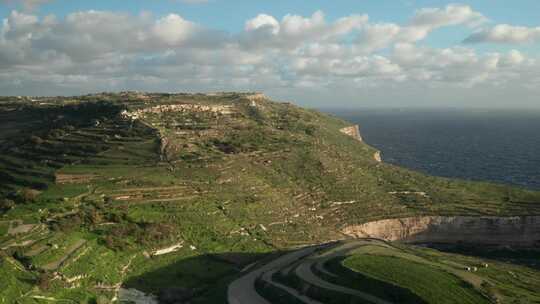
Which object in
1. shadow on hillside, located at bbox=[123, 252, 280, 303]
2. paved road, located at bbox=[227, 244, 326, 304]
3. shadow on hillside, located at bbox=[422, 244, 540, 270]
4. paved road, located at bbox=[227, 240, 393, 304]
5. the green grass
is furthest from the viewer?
shadow on hillside, located at bbox=[422, 244, 540, 270]

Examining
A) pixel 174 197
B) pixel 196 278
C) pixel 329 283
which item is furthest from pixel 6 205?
pixel 329 283

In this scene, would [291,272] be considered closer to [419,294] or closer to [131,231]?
[419,294]

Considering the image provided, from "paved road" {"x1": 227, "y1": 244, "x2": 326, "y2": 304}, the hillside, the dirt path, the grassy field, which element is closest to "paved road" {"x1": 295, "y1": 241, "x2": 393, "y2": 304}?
the grassy field

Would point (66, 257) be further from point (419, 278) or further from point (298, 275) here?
point (419, 278)

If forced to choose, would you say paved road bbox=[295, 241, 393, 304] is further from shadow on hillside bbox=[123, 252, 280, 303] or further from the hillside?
the hillside

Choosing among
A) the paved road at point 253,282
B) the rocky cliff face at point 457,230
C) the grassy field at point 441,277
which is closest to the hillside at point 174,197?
the paved road at point 253,282

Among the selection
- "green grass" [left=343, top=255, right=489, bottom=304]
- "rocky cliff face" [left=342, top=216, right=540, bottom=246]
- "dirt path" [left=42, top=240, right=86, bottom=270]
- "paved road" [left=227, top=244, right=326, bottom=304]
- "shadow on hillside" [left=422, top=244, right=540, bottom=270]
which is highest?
"green grass" [left=343, top=255, right=489, bottom=304]
